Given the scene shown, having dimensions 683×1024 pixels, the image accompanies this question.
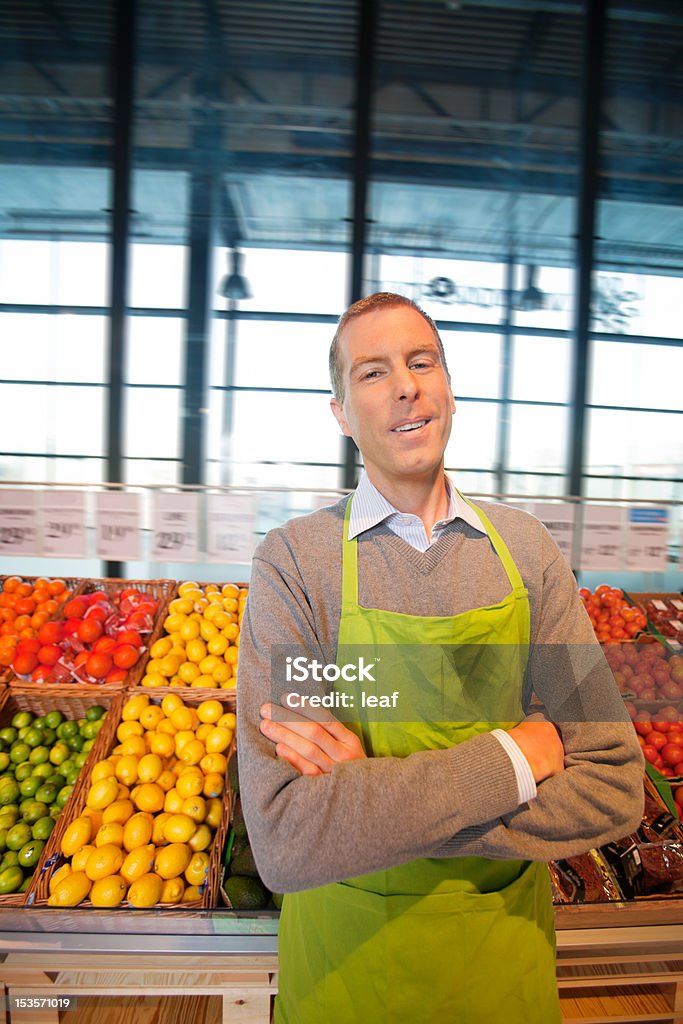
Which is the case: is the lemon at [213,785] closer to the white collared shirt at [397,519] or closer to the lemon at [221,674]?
the lemon at [221,674]

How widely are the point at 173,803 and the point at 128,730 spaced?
36 cm

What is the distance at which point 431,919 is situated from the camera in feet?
3.21

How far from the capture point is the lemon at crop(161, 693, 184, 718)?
1.97 metres

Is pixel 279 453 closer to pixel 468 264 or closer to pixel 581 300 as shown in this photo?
pixel 468 264

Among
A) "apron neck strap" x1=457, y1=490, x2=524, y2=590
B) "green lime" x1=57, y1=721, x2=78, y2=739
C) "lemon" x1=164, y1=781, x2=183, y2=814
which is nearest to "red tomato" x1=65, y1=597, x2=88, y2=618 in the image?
"green lime" x1=57, y1=721, x2=78, y2=739

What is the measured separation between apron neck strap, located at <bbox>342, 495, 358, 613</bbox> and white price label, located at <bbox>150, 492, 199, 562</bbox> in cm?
178

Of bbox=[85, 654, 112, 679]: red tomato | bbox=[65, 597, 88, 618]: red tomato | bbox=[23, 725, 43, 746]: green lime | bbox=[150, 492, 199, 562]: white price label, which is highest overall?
bbox=[150, 492, 199, 562]: white price label

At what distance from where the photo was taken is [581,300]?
11.8 ft

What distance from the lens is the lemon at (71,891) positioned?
4.61ft

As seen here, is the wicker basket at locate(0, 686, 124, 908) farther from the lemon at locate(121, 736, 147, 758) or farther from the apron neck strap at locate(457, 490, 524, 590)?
the apron neck strap at locate(457, 490, 524, 590)

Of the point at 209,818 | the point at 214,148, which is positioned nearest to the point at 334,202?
the point at 214,148

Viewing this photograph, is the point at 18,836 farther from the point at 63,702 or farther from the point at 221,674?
the point at 221,674

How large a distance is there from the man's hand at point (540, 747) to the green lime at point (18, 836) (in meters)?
1.63

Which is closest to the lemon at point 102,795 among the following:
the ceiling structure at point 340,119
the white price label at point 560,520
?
the white price label at point 560,520
